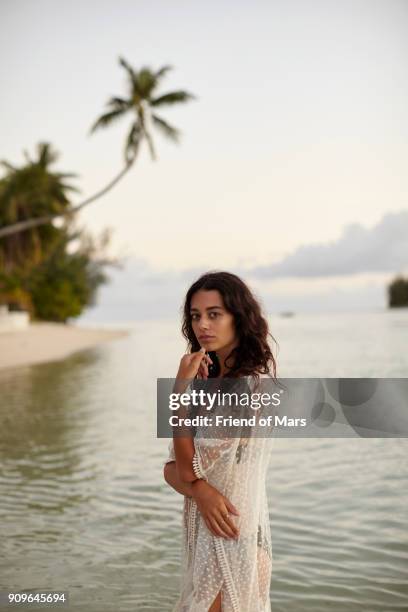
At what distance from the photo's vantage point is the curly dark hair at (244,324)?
6.31 feet

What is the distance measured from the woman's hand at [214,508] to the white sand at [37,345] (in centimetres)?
2069

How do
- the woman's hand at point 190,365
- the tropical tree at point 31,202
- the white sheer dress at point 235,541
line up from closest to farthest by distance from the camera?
the woman's hand at point 190,365
the white sheer dress at point 235,541
the tropical tree at point 31,202

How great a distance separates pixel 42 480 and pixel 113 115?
2245 cm

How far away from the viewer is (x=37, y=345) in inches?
1169

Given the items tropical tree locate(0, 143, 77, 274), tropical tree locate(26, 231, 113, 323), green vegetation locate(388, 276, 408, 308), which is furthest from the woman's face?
green vegetation locate(388, 276, 408, 308)

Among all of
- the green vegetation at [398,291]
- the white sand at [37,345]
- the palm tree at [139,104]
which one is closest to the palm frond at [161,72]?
the palm tree at [139,104]

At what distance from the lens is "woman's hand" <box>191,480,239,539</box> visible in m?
1.80

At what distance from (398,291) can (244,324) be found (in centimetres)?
7330

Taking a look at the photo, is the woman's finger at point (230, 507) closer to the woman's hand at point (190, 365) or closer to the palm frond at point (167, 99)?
the woman's hand at point (190, 365)

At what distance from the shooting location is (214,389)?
1869mm

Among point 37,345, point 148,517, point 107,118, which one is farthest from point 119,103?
point 148,517

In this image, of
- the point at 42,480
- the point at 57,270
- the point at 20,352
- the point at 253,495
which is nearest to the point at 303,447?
the point at 42,480

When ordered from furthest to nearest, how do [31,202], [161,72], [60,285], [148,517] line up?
[60,285] < [31,202] < [161,72] < [148,517]

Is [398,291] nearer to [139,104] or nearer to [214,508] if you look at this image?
[139,104]
